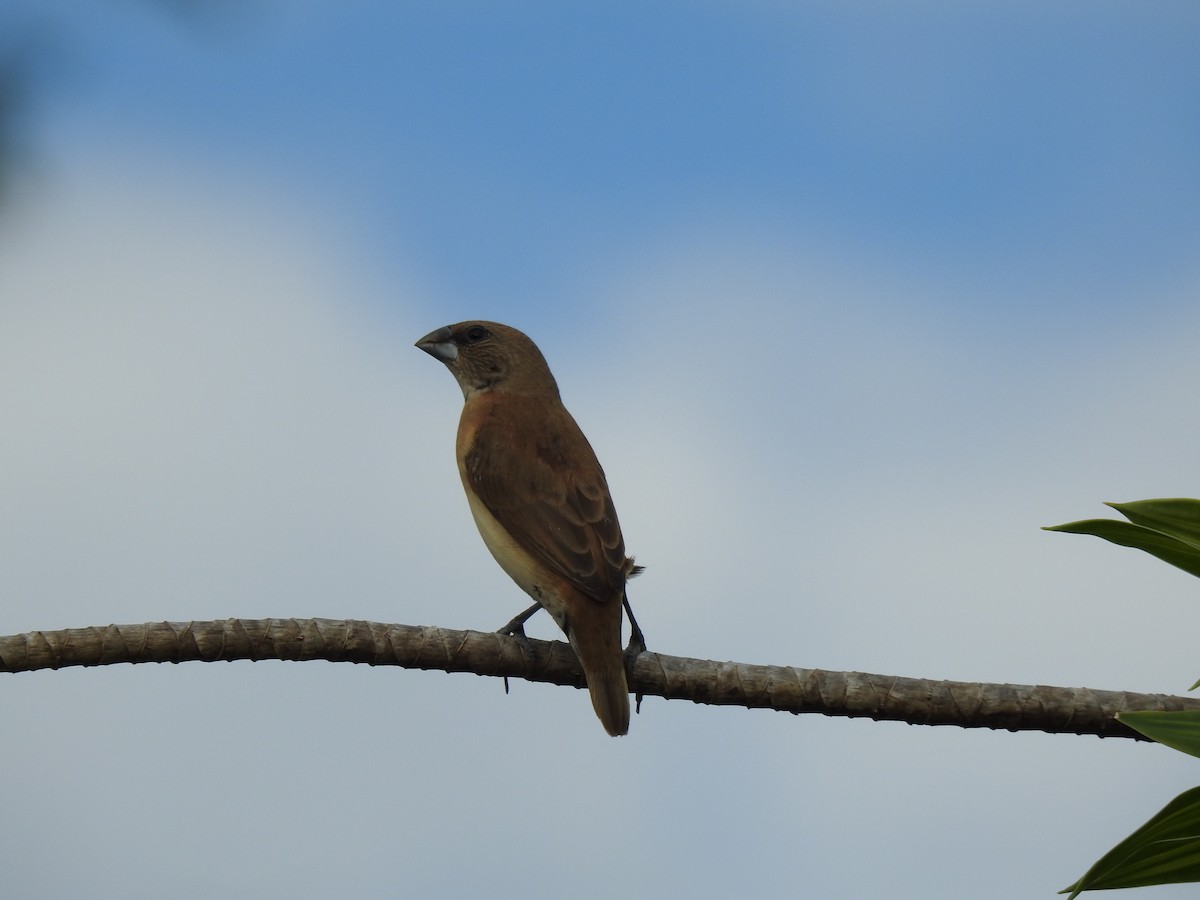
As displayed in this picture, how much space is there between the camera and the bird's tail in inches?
166

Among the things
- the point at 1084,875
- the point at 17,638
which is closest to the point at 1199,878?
the point at 1084,875

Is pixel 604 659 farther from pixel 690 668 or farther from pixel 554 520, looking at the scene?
pixel 554 520

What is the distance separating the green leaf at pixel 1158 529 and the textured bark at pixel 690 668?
0.74 metres

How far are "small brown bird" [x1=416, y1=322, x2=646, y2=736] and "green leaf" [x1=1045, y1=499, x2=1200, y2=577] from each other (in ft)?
5.72

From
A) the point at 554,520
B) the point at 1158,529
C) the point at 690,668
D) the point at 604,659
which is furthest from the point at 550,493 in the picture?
the point at 1158,529

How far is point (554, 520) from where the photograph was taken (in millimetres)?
4871

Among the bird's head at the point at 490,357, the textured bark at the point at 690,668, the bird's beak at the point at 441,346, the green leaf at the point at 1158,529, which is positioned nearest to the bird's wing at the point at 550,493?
the bird's head at the point at 490,357

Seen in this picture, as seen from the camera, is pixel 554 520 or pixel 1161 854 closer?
pixel 1161 854

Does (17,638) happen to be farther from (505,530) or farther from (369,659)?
(505,530)

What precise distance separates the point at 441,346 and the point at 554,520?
190cm

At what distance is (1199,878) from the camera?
3012mm

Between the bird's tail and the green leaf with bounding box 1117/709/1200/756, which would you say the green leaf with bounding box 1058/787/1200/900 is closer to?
the green leaf with bounding box 1117/709/1200/756

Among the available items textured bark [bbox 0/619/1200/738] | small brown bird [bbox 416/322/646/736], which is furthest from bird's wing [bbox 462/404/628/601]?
textured bark [bbox 0/619/1200/738]

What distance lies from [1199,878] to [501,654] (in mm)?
2104
